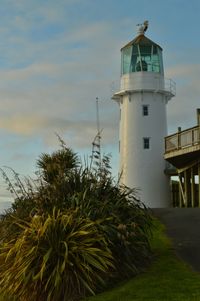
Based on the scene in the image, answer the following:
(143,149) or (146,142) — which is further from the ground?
(146,142)

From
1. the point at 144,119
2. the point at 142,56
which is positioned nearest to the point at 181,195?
the point at 144,119

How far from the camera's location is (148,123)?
35.8m

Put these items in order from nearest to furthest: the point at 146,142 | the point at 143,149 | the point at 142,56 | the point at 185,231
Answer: the point at 185,231 < the point at 143,149 < the point at 146,142 < the point at 142,56

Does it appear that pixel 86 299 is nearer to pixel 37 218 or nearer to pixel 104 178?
pixel 37 218

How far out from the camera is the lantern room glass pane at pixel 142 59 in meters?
36.1

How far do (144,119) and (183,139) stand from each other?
6.64 m

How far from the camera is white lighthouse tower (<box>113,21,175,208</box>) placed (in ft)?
115

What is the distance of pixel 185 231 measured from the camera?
16.6 m

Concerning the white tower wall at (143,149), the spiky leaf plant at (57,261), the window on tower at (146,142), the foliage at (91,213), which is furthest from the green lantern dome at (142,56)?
the spiky leaf plant at (57,261)

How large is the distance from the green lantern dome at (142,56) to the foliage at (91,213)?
23.3 meters

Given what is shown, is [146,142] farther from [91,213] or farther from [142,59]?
[91,213]

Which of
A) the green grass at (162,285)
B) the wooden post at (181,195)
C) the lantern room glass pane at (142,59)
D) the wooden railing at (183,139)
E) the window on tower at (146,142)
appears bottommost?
the green grass at (162,285)

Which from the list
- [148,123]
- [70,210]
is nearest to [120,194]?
[70,210]

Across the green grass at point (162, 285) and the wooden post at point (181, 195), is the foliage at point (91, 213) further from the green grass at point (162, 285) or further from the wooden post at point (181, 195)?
the wooden post at point (181, 195)
